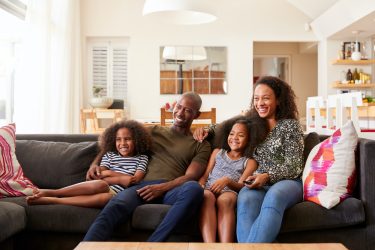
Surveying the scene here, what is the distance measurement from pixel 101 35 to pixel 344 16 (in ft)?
12.5

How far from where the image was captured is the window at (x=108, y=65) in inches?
297

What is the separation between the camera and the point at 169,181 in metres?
2.60

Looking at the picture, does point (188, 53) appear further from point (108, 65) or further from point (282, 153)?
point (282, 153)

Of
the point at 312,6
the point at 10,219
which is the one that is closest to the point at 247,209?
the point at 10,219

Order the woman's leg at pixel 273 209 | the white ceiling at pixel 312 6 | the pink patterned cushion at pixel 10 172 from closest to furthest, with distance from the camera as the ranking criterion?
the woman's leg at pixel 273 209, the pink patterned cushion at pixel 10 172, the white ceiling at pixel 312 6

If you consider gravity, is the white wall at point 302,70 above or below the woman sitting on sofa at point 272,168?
above

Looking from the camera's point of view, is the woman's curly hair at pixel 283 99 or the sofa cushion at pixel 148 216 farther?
the woman's curly hair at pixel 283 99

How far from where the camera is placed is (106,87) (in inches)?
298

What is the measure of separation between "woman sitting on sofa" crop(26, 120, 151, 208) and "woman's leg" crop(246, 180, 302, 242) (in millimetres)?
822

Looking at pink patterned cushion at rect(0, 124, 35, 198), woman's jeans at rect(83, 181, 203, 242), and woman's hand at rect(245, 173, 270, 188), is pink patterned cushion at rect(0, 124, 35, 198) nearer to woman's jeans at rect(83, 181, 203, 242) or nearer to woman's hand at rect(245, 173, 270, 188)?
woman's jeans at rect(83, 181, 203, 242)

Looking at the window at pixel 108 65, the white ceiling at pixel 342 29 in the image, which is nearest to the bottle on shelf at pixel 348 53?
the white ceiling at pixel 342 29

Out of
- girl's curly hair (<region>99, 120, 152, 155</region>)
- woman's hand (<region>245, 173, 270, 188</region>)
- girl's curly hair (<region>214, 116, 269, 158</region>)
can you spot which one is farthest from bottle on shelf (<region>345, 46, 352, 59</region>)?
woman's hand (<region>245, 173, 270, 188</region>)

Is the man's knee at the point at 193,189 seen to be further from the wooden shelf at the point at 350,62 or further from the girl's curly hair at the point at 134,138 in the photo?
the wooden shelf at the point at 350,62

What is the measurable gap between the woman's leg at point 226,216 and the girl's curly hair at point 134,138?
67cm
